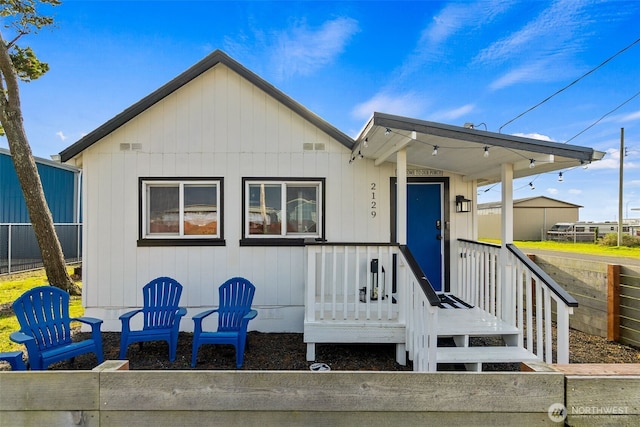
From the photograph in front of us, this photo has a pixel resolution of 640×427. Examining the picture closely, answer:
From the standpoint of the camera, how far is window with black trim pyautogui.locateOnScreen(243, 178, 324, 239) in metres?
5.23

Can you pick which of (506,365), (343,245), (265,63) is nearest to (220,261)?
(343,245)

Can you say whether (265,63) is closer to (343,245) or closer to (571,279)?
(343,245)

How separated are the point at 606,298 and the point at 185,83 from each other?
7079 mm

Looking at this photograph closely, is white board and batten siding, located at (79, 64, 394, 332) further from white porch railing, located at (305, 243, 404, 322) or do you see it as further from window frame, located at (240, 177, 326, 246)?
white porch railing, located at (305, 243, 404, 322)

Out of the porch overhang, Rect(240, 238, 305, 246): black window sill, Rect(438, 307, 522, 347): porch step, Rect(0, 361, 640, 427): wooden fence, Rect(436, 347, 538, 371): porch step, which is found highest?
the porch overhang

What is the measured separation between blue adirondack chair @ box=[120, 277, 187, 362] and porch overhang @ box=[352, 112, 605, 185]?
3.24 meters

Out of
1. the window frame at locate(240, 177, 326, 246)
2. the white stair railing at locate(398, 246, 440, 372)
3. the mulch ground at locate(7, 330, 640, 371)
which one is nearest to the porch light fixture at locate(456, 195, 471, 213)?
the white stair railing at locate(398, 246, 440, 372)

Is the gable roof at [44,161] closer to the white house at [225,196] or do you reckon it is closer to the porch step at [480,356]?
the white house at [225,196]

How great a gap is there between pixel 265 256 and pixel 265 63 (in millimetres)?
7491

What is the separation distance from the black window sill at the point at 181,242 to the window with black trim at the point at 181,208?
0.12ft

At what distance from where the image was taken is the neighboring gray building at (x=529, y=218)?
2491 centimetres

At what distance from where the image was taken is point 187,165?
17.0ft

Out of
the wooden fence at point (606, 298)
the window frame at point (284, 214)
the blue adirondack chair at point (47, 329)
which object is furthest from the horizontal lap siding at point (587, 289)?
the blue adirondack chair at point (47, 329)

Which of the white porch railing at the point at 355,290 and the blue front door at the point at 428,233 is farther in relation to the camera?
the blue front door at the point at 428,233
